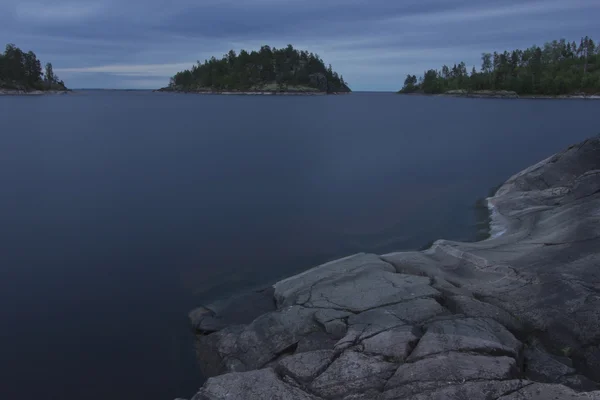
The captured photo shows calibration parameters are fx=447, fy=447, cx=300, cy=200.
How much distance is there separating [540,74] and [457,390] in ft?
560

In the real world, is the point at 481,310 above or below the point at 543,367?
above

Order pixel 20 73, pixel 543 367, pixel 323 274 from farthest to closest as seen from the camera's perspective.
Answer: pixel 20 73 → pixel 323 274 → pixel 543 367

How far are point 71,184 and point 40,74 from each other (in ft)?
549

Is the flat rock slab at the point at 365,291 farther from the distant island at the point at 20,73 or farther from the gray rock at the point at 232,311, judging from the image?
the distant island at the point at 20,73

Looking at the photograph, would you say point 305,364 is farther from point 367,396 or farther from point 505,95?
point 505,95

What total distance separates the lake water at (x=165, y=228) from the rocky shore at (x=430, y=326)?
1565mm

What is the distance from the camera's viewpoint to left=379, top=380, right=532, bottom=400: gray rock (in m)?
5.86

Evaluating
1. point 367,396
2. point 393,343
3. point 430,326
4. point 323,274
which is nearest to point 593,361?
point 430,326

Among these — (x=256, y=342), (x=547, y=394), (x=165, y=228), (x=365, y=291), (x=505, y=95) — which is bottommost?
(x=256, y=342)

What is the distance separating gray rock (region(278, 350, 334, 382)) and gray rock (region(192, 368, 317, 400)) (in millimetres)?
239

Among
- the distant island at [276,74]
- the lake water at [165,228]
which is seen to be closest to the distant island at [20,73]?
the distant island at [276,74]

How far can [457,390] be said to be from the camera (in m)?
5.95

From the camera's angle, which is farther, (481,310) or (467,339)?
(481,310)

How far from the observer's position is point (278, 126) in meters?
58.3
